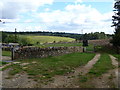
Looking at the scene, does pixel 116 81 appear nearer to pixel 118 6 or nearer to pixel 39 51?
pixel 39 51

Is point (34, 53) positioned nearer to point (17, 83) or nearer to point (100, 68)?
point (100, 68)

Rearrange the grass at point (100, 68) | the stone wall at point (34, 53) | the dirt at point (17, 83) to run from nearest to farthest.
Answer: the dirt at point (17, 83), the grass at point (100, 68), the stone wall at point (34, 53)

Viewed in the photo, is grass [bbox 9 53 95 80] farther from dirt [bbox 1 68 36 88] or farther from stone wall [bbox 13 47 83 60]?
stone wall [bbox 13 47 83 60]

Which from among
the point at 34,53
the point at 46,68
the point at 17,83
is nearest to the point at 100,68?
the point at 46,68

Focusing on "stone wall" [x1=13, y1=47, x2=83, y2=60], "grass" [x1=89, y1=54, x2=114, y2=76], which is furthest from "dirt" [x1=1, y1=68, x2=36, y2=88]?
"stone wall" [x1=13, y1=47, x2=83, y2=60]

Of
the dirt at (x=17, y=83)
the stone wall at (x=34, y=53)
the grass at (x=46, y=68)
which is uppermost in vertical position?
the stone wall at (x=34, y=53)

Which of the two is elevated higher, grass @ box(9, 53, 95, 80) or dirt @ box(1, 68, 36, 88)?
grass @ box(9, 53, 95, 80)

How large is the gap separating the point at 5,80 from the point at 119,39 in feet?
71.0

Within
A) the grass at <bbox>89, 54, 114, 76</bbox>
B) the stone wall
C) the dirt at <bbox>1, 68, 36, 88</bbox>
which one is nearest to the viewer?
the dirt at <bbox>1, 68, 36, 88</bbox>

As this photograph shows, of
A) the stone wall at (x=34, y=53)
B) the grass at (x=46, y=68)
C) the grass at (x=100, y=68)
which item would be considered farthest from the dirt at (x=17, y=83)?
the stone wall at (x=34, y=53)

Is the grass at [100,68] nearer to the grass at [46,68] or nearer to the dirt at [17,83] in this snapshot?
the grass at [46,68]

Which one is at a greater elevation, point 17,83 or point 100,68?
point 100,68

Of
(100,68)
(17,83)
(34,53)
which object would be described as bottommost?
(17,83)

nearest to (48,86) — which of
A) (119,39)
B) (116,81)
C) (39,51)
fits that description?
(116,81)
